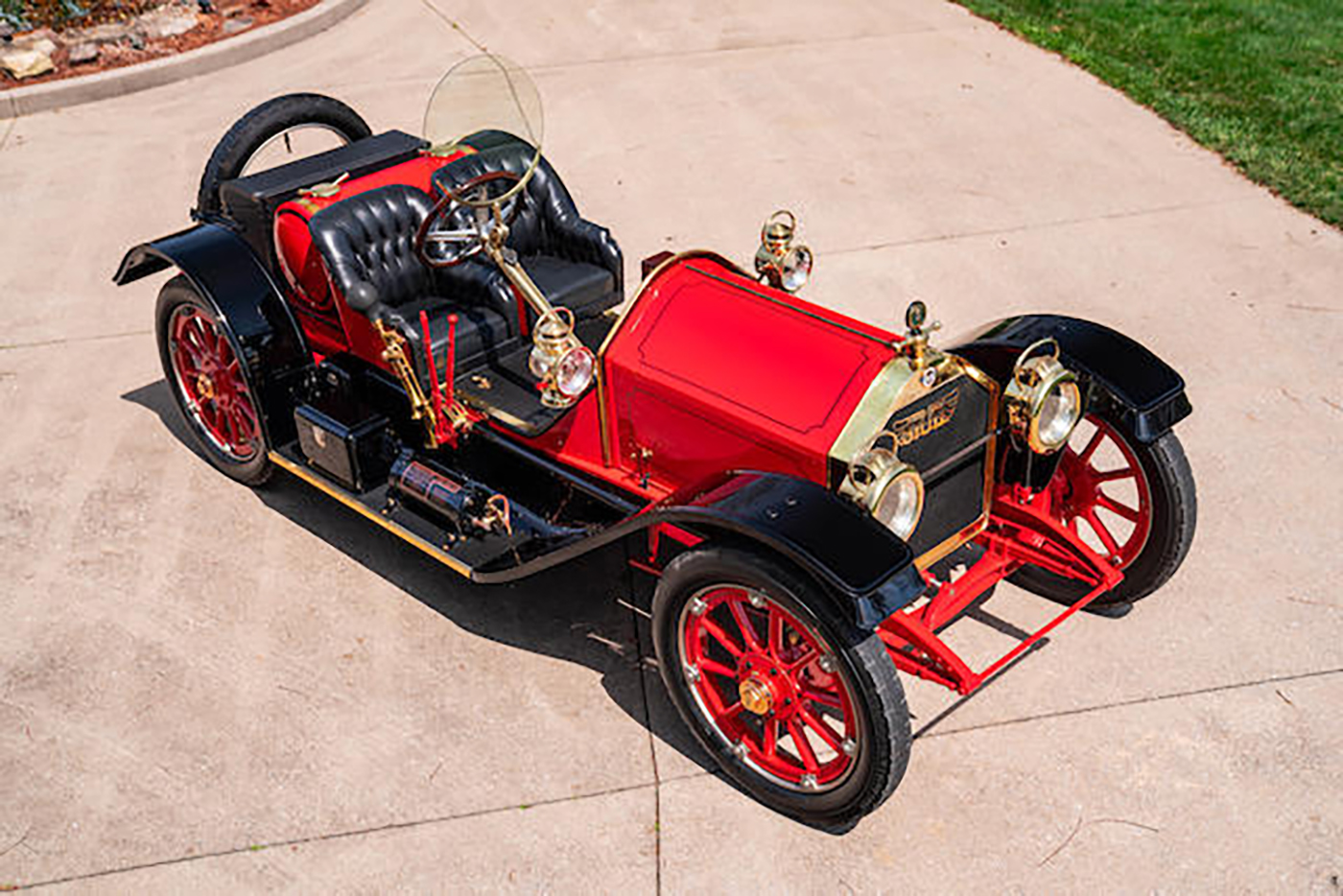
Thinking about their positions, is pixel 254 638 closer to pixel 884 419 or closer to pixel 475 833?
pixel 475 833

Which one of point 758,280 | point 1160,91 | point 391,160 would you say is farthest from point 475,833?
point 1160,91

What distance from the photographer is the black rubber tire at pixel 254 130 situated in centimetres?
607

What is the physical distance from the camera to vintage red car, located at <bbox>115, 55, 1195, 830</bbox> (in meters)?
4.04

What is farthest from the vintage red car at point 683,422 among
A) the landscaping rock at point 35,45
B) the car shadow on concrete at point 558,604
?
the landscaping rock at point 35,45

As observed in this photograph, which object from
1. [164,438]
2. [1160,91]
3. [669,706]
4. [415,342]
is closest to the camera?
[669,706]

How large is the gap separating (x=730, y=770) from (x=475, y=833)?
0.89 meters

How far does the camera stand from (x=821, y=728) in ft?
13.7

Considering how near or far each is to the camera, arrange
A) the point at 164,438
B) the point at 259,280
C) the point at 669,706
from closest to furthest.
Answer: the point at 669,706 → the point at 259,280 → the point at 164,438

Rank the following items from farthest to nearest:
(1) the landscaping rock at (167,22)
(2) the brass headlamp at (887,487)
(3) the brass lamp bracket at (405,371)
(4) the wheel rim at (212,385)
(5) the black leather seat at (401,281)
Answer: (1) the landscaping rock at (167,22), (4) the wheel rim at (212,385), (5) the black leather seat at (401,281), (3) the brass lamp bracket at (405,371), (2) the brass headlamp at (887,487)

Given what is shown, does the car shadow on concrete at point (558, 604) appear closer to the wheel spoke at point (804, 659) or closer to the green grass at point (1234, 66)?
the wheel spoke at point (804, 659)

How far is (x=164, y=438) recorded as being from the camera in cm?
637

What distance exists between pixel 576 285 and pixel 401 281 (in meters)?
Result: 0.76

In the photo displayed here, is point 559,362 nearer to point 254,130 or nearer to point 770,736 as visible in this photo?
point 770,736

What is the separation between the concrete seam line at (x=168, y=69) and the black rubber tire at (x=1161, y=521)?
8.88 m
